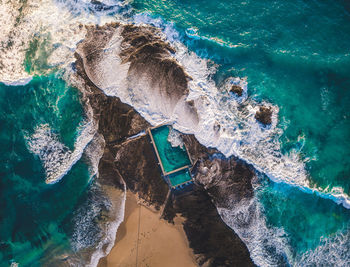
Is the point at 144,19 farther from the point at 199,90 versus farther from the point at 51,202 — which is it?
the point at 51,202

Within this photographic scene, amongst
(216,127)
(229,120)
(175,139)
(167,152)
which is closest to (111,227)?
(167,152)

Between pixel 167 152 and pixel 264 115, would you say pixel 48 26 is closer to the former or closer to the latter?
pixel 167 152

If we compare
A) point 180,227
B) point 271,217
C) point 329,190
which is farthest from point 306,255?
point 180,227

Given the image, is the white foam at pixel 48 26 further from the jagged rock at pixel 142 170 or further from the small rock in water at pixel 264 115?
the small rock in water at pixel 264 115

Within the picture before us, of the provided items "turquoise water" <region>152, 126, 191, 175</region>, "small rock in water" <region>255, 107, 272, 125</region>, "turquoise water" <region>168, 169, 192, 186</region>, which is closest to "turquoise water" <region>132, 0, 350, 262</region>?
"small rock in water" <region>255, 107, 272, 125</region>

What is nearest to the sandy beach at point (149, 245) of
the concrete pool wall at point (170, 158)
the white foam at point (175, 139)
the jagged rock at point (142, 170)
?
the jagged rock at point (142, 170)

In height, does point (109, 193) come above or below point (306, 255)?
above

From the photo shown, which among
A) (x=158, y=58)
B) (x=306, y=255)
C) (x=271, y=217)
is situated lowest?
(x=306, y=255)

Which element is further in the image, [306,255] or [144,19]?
[144,19]
